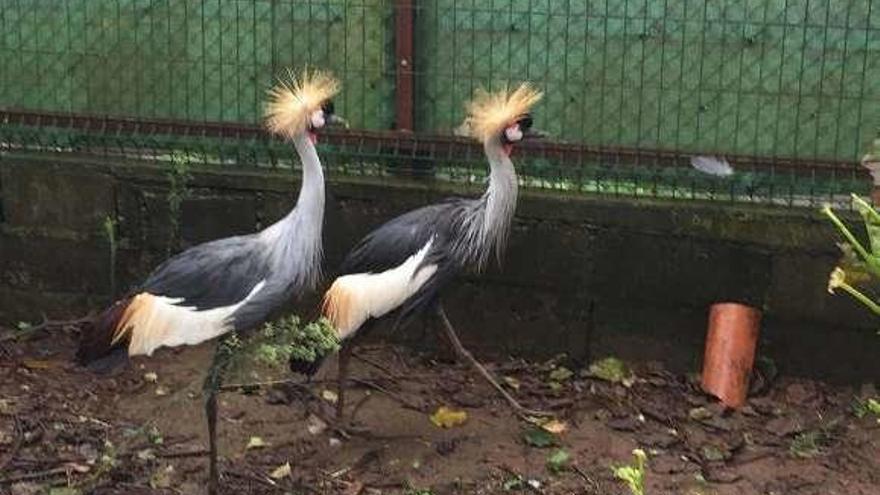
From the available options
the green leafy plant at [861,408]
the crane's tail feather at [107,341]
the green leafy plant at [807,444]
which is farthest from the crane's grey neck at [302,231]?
the green leafy plant at [861,408]

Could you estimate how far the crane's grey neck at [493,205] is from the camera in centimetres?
512

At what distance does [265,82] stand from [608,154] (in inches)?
66.2

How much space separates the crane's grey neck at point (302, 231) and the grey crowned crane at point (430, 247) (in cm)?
26

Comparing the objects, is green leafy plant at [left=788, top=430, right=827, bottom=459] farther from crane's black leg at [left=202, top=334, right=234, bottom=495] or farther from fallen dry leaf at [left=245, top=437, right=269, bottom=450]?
crane's black leg at [left=202, top=334, right=234, bottom=495]

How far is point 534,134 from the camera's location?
17.3 feet

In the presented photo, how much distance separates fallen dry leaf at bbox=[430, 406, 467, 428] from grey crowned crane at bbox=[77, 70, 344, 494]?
819 mm

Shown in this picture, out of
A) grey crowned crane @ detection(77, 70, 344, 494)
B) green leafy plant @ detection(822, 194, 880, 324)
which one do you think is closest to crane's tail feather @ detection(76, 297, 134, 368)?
grey crowned crane @ detection(77, 70, 344, 494)

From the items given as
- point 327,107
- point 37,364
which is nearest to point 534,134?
point 327,107

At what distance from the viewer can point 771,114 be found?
17.5 ft

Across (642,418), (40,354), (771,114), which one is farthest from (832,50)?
(40,354)

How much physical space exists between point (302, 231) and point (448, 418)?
41.4 inches

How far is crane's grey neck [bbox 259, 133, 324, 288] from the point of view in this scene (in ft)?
15.7

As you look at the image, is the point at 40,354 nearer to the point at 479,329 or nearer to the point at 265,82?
the point at 265,82

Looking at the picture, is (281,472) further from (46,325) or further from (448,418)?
(46,325)
